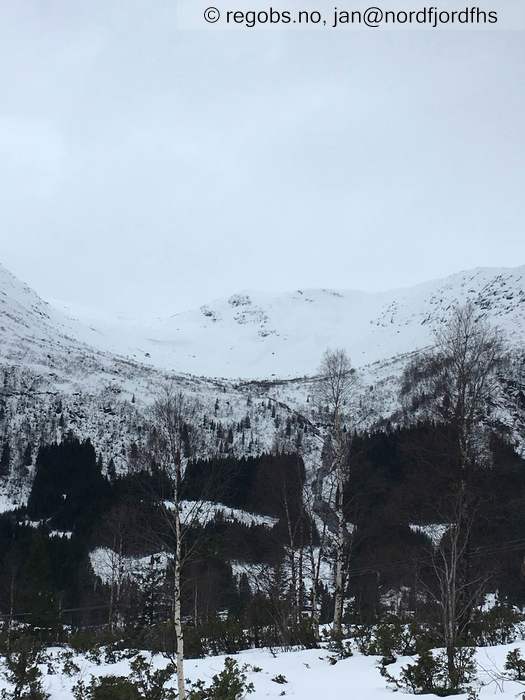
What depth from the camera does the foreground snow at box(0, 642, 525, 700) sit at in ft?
42.0

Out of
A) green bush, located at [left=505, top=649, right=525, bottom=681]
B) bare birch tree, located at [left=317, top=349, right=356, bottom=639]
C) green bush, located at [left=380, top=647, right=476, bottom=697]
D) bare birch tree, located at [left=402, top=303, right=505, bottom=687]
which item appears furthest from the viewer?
bare birch tree, located at [left=317, top=349, right=356, bottom=639]

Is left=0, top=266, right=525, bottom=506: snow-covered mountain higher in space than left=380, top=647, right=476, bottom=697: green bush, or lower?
higher

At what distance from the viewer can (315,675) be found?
51.4 feet

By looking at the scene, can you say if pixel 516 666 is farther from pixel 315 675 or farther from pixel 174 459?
pixel 174 459

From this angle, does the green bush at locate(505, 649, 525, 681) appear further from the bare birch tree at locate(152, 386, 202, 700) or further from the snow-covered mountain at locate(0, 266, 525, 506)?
the snow-covered mountain at locate(0, 266, 525, 506)

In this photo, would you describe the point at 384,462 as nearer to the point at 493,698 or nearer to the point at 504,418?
the point at 504,418

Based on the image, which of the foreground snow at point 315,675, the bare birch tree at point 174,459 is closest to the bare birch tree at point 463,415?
the foreground snow at point 315,675

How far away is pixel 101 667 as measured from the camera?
2238 cm

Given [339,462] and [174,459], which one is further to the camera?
[339,462]

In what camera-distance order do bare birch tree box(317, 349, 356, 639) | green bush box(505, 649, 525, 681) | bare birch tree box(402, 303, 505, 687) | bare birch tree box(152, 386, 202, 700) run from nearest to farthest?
green bush box(505, 649, 525, 681)
bare birch tree box(152, 386, 202, 700)
bare birch tree box(402, 303, 505, 687)
bare birch tree box(317, 349, 356, 639)

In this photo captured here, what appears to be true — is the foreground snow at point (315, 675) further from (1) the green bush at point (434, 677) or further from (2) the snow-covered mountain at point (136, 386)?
(2) the snow-covered mountain at point (136, 386)

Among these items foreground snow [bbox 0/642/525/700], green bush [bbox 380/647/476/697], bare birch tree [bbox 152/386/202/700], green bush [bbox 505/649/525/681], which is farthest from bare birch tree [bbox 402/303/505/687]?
bare birch tree [bbox 152/386/202/700]

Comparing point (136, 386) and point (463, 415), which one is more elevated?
point (136, 386)

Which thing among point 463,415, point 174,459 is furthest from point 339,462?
point 174,459
